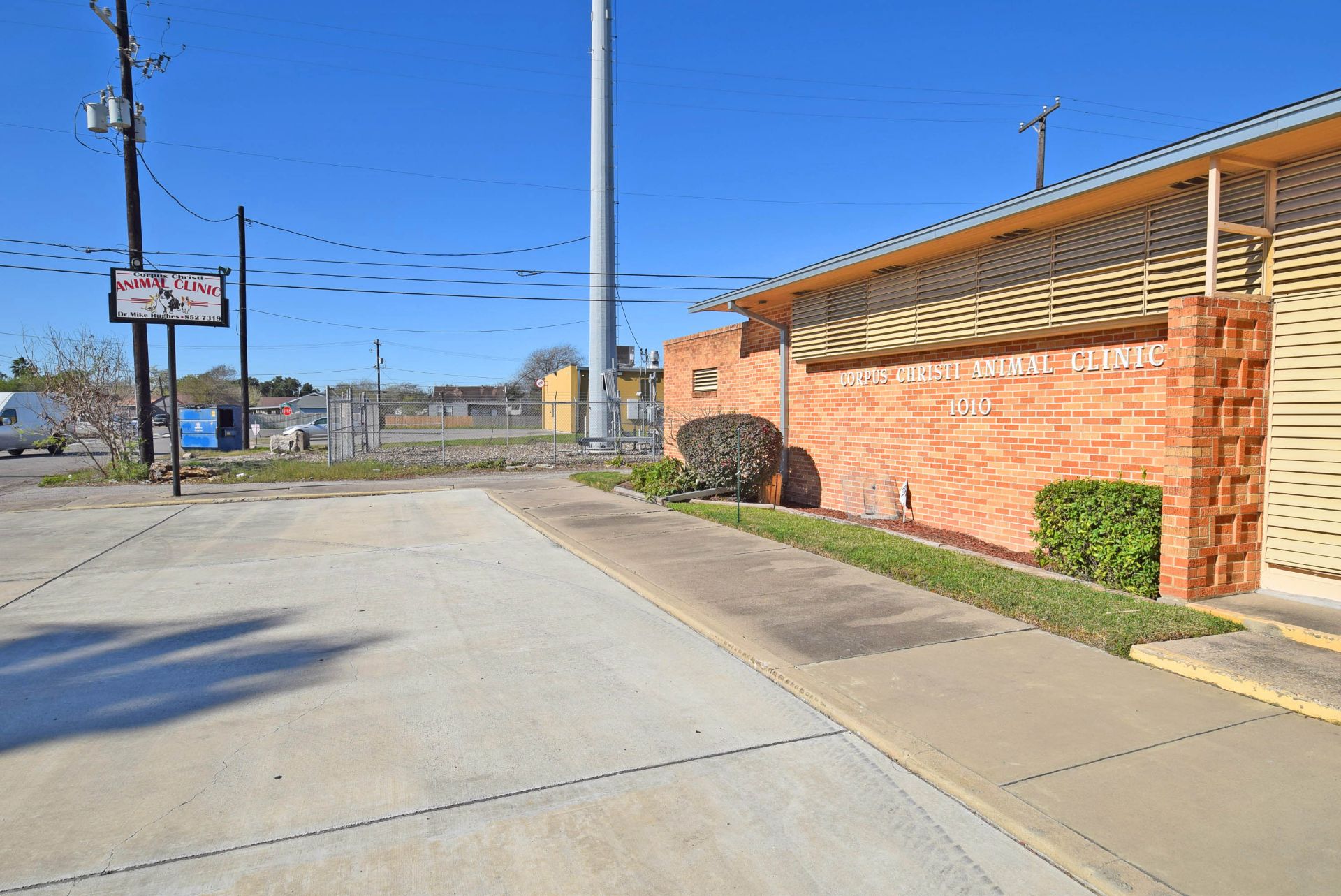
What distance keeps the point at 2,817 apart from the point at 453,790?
1.97 metres

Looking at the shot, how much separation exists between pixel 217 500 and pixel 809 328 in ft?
39.9

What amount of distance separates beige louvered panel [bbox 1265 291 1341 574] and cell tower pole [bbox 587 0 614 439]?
25.0 m

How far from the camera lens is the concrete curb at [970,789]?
9.73ft

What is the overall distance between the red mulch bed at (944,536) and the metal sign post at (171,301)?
1371 cm

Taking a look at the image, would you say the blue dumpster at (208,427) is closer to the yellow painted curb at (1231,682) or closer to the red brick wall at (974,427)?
the red brick wall at (974,427)

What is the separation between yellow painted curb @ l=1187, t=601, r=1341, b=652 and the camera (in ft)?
17.2

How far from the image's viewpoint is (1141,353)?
762cm

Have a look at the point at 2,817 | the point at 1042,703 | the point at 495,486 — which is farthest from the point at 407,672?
the point at 495,486

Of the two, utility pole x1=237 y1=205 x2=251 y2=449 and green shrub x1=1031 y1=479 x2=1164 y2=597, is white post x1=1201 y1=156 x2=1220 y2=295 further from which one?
utility pole x1=237 y1=205 x2=251 y2=449

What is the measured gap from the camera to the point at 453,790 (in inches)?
148

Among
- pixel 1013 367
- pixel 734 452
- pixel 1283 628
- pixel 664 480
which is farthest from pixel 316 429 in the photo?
pixel 1283 628

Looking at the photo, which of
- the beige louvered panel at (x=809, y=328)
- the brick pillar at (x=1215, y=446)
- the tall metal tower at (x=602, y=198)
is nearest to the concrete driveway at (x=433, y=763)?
the brick pillar at (x=1215, y=446)

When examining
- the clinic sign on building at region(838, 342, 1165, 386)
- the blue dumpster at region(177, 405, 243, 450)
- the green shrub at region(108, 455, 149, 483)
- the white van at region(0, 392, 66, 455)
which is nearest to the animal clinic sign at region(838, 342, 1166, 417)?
the clinic sign on building at region(838, 342, 1165, 386)

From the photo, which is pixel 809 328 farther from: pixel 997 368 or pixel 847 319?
pixel 997 368
